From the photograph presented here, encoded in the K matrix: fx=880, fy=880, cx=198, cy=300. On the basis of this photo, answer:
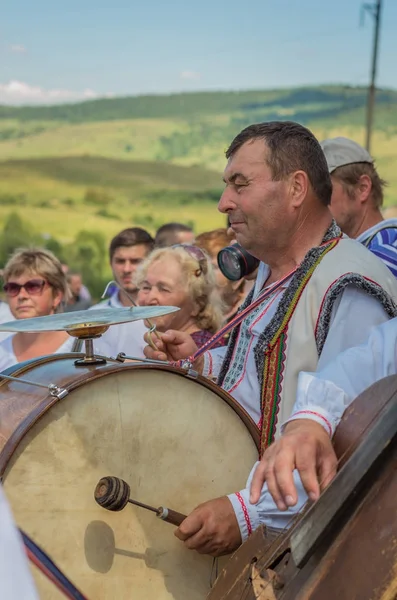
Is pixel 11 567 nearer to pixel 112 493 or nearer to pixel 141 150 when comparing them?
pixel 112 493

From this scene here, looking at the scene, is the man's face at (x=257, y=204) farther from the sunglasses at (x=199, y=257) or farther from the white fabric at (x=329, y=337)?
the sunglasses at (x=199, y=257)

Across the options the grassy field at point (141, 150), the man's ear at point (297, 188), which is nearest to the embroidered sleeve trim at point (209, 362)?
the man's ear at point (297, 188)

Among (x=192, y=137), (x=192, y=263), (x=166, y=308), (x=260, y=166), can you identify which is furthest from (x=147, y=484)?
(x=192, y=137)

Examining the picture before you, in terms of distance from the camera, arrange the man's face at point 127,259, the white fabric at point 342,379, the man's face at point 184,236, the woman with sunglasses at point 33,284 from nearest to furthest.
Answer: the white fabric at point 342,379 < the woman with sunglasses at point 33,284 < the man's face at point 127,259 < the man's face at point 184,236

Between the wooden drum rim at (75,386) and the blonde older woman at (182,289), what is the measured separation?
133 cm

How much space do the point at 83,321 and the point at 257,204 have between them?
74 cm

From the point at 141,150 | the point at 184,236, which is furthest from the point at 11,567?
the point at 141,150

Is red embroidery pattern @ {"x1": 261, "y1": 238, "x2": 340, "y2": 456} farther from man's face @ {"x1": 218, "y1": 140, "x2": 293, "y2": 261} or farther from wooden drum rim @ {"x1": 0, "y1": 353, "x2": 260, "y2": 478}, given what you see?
man's face @ {"x1": 218, "y1": 140, "x2": 293, "y2": 261}

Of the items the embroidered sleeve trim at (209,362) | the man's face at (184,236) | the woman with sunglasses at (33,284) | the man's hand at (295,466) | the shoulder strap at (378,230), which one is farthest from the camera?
the man's face at (184,236)

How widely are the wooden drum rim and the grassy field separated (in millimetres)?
18441

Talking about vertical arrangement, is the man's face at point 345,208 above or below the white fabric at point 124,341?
above

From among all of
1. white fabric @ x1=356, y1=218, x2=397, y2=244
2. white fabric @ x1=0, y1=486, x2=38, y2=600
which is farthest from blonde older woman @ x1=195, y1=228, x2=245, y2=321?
white fabric @ x1=0, y1=486, x2=38, y2=600

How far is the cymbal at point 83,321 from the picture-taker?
7.86ft

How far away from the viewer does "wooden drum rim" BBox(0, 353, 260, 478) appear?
229 centimetres
